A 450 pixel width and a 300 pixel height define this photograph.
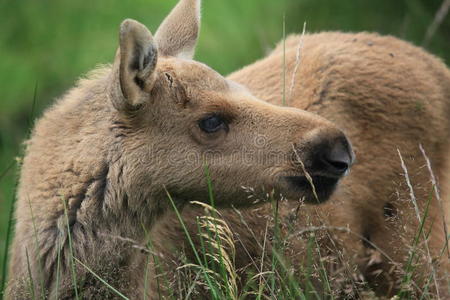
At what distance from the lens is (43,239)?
545 centimetres

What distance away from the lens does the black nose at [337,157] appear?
210 inches

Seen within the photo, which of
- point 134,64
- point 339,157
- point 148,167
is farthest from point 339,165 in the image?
point 134,64

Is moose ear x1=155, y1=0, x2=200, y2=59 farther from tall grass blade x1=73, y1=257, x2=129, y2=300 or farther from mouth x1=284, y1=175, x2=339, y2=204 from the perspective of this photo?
tall grass blade x1=73, y1=257, x2=129, y2=300

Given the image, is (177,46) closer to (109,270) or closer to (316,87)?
(316,87)

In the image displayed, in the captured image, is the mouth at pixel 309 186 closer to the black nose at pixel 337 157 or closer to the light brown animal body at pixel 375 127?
the black nose at pixel 337 157

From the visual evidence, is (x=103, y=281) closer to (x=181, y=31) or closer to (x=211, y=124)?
(x=211, y=124)

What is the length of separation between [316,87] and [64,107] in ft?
5.69

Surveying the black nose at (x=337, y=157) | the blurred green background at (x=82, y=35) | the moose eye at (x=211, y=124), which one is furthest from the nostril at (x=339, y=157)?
the blurred green background at (x=82, y=35)

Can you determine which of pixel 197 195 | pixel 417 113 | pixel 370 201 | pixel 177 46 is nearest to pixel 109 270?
pixel 197 195

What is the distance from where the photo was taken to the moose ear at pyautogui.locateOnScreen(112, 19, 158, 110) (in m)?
5.12

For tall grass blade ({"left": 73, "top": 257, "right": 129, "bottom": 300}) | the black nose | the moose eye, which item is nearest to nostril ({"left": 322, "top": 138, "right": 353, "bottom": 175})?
the black nose

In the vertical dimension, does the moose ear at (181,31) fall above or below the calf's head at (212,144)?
above

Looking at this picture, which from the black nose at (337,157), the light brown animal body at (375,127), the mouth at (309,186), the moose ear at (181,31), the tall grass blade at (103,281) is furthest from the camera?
the light brown animal body at (375,127)

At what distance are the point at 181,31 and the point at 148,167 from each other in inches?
47.4
